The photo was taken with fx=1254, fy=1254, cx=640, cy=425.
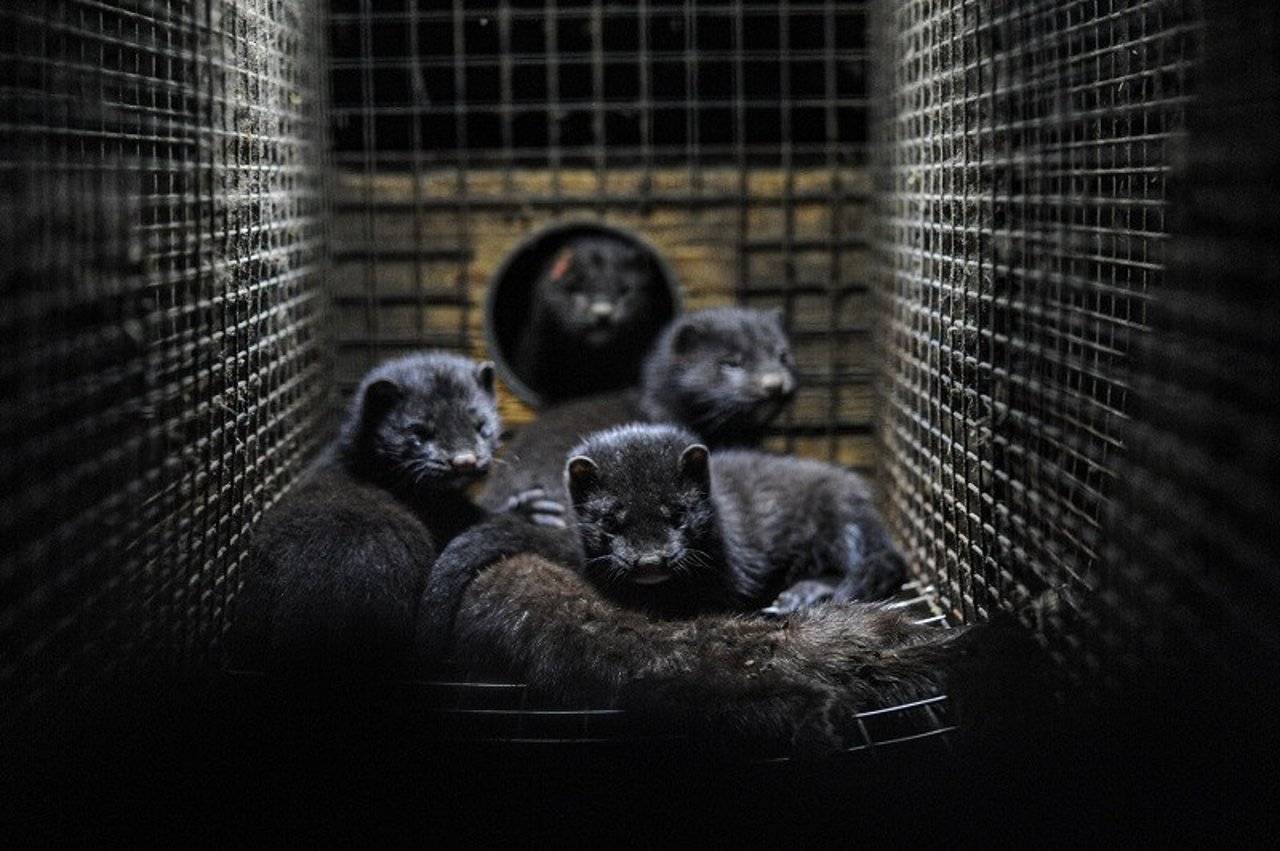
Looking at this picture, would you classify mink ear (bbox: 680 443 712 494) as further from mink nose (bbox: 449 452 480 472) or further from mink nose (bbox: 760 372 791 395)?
mink nose (bbox: 760 372 791 395)

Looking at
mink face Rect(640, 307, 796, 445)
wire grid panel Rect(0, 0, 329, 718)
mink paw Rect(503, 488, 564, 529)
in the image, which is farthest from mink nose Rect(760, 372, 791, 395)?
wire grid panel Rect(0, 0, 329, 718)

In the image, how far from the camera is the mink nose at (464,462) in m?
3.18

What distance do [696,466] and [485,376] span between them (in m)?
0.88

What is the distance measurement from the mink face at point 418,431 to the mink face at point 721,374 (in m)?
0.86

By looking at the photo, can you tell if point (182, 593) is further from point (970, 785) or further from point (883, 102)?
point (883, 102)

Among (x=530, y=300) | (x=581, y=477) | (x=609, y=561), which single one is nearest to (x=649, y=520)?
(x=609, y=561)

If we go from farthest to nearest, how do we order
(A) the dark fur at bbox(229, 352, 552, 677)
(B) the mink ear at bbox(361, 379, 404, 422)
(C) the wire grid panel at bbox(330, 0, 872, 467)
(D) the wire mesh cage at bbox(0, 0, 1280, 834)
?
1. (C) the wire grid panel at bbox(330, 0, 872, 467)
2. (B) the mink ear at bbox(361, 379, 404, 422)
3. (A) the dark fur at bbox(229, 352, 552, 677)
4. (D) the wire mesh cage at bbox(0, 0, 1280, 834)

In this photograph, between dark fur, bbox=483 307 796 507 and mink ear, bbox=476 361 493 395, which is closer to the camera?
mink ear, bbox=476 361 493 395

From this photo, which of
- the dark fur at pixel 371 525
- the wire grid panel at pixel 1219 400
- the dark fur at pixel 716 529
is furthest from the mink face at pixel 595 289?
the wire grid panel at pixel 1219 400

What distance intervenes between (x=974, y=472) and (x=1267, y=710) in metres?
1.27

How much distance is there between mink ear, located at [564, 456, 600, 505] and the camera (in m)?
3.01

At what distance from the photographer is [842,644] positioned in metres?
2.44

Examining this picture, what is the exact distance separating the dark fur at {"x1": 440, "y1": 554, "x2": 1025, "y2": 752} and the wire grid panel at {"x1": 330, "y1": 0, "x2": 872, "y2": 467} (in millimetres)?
1880

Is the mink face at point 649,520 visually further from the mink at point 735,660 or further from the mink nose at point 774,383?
the mink nose at point 774,383
